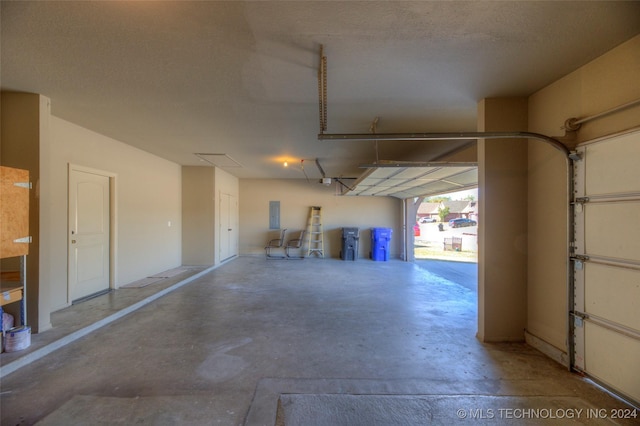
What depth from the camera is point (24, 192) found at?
2.60 metres

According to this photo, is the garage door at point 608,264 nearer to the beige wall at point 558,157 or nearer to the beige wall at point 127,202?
the beige wall at point 558,157

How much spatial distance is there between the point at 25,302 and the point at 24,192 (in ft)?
3.66

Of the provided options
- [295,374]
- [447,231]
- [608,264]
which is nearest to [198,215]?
[295,374]

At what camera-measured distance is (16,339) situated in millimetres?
2465

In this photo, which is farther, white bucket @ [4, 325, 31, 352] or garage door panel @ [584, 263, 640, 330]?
white bucket @ [4, 325, 31, 352]

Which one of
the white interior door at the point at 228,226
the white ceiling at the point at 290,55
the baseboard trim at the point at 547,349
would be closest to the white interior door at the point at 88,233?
the white ceiling at the point at 290,55

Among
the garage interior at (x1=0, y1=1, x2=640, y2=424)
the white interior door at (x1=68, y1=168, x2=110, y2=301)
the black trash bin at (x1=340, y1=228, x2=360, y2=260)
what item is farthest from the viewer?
the black trash bin at (x1=340, y1=228, x2=360, y2=260)

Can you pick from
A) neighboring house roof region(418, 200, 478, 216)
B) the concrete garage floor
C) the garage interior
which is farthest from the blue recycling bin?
neighboring house roof region(418, 200, 478, 216)

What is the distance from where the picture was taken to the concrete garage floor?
1.81 meters

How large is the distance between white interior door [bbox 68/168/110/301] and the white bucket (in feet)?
4.53

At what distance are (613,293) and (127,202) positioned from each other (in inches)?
259

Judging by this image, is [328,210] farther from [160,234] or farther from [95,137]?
[95,137]

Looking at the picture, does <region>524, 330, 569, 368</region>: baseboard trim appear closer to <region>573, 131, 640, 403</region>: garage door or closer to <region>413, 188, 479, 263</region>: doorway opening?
<region>573, 131, 640, 403</region>: garage door

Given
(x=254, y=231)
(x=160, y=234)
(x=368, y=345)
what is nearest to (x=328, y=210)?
(x=254, y=231)
